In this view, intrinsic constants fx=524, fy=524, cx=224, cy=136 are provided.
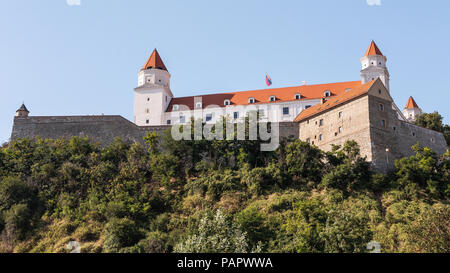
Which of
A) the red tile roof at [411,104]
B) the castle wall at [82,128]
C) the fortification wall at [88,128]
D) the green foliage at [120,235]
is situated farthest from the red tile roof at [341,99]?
the red tile roof at [411,104]

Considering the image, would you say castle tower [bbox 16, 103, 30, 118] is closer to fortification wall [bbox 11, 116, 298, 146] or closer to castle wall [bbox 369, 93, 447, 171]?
fortification wall [bbox 11, 116, 298, 146]

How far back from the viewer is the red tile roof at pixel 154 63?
194ft

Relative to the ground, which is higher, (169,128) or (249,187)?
(169,128)

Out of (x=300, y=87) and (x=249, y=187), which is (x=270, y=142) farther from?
(x=300, y=87)

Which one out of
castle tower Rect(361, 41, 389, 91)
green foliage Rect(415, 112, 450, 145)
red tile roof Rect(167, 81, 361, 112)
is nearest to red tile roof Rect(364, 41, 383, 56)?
castle tower Rect(361, 41, 389, 91)

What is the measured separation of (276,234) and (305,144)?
898cm

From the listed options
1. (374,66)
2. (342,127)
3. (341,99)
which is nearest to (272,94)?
(374,66)

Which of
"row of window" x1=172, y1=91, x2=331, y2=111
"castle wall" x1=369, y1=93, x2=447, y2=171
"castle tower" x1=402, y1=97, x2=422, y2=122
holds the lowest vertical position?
"castle wall" x1=369, y1=93, x2=447, y2=171

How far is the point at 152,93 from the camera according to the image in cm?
5675

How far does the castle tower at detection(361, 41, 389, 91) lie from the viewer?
53.1m

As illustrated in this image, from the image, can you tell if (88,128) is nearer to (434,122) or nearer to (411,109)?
Answer: (434,122)

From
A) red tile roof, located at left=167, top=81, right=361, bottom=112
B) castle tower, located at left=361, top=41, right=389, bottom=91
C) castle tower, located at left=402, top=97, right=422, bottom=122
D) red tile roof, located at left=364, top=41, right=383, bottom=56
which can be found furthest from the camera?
castle tower, located at left=402, top=97, right=422, bottom=122
